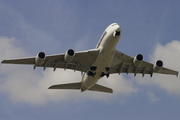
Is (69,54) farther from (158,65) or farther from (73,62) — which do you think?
(158,65)

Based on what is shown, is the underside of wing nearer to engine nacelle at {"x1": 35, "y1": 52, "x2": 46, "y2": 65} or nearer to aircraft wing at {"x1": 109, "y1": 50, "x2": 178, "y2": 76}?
aircraft wing at {"x1": 109, "y1": 50, "x2": 178, "y2": 76}

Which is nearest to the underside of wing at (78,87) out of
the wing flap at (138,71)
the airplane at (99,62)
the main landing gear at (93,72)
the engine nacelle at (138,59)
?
the airplane at (99,62)

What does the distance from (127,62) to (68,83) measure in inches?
351

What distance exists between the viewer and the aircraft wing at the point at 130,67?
3125 cm

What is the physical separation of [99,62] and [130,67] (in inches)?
262

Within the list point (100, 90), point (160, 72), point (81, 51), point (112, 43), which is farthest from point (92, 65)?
point (160, 72)

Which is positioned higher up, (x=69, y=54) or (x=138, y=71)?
(x=69, y=54)

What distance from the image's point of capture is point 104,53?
27469mm

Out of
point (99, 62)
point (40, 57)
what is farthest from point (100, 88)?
point (40, 57)

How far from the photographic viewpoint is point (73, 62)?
31.6 m

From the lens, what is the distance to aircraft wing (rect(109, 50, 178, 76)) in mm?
31250

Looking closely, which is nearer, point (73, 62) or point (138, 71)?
point (73, 62)

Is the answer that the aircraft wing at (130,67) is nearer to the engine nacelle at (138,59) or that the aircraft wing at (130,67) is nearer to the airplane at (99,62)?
the airplane at (99,62)

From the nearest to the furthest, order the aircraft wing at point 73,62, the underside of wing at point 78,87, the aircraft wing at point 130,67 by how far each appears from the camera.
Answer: the aircraft wing at point 73,62, the aircraft wing at point 130,67, the underside of wing at point 78,87
